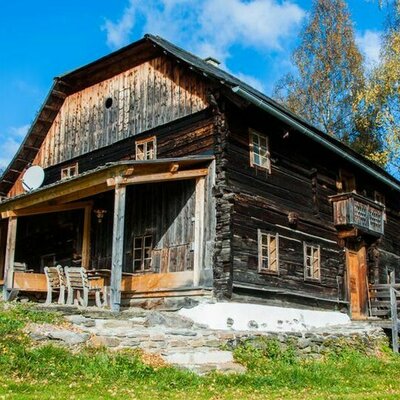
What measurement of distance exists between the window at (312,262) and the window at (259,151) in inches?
123

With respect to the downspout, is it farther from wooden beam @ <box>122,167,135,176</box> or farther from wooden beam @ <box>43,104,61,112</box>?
wooden beam @ <box>43,104,61,112</box>

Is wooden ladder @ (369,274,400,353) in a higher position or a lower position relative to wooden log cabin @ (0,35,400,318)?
lower

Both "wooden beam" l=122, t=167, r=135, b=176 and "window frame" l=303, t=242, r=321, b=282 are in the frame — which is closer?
"wooden beam" l=122, t=167, r=135, b=176

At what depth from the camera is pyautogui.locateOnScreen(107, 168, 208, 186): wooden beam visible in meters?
15.1

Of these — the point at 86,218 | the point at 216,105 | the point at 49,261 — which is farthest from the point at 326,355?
the point at 49,261

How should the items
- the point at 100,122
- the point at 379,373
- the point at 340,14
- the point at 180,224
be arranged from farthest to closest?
the point at 340,14
the point at 100,122
the point at 180,224
the point at 379,373

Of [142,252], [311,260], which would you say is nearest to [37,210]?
[142,252]

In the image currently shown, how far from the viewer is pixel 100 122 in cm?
2077

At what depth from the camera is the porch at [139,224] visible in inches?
601

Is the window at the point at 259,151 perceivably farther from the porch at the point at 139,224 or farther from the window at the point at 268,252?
the window at the point at 268,252

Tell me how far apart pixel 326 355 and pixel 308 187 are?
20.3 feet

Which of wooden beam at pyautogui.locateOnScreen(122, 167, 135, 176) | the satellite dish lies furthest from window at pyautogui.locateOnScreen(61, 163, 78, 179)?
wooden beam at pyautogui.locateOnScreen(122, 167, 135, 176)

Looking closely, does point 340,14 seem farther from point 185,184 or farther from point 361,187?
Result: point 185,184

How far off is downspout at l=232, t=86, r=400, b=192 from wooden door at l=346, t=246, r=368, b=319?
3025mm
